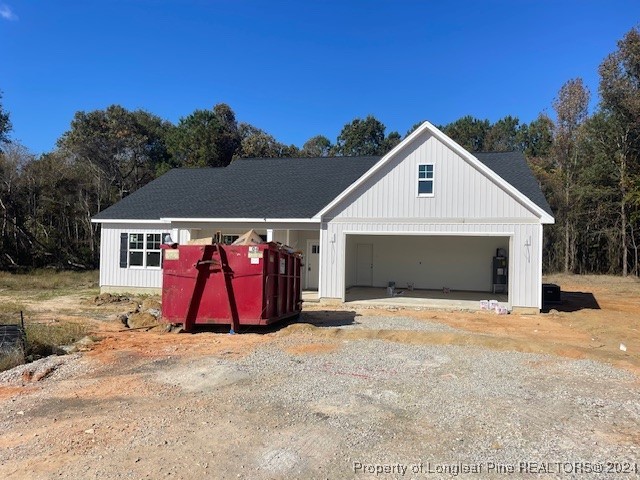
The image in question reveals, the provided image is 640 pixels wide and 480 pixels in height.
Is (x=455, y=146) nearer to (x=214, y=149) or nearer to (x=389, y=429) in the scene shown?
Answer: (x=389, y=429)

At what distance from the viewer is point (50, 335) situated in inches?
399

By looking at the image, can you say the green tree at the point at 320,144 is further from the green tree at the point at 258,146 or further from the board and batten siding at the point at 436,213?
the board and batten siding at the point at 436,213

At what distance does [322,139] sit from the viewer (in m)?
67.3

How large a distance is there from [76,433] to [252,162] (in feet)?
70.3

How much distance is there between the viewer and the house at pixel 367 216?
16203mm

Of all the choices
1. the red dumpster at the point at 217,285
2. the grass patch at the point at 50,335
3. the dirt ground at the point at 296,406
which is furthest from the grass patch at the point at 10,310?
the red dumpster at the point at 217,285

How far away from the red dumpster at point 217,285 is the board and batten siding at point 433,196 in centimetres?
668

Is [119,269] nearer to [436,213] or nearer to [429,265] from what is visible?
[436,213]

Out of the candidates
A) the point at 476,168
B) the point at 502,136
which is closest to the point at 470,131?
the point at 502,136

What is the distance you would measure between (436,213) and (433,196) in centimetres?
59

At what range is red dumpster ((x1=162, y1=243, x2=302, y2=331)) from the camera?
1116 cm

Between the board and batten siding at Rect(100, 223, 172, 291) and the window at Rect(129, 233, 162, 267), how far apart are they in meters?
0.21

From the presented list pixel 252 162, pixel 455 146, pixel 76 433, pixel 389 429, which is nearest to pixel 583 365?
pixel 389 429

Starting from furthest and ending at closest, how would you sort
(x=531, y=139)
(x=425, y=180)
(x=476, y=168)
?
(x=531, y=139), (x=425, y=180), (x=476, y=168)
